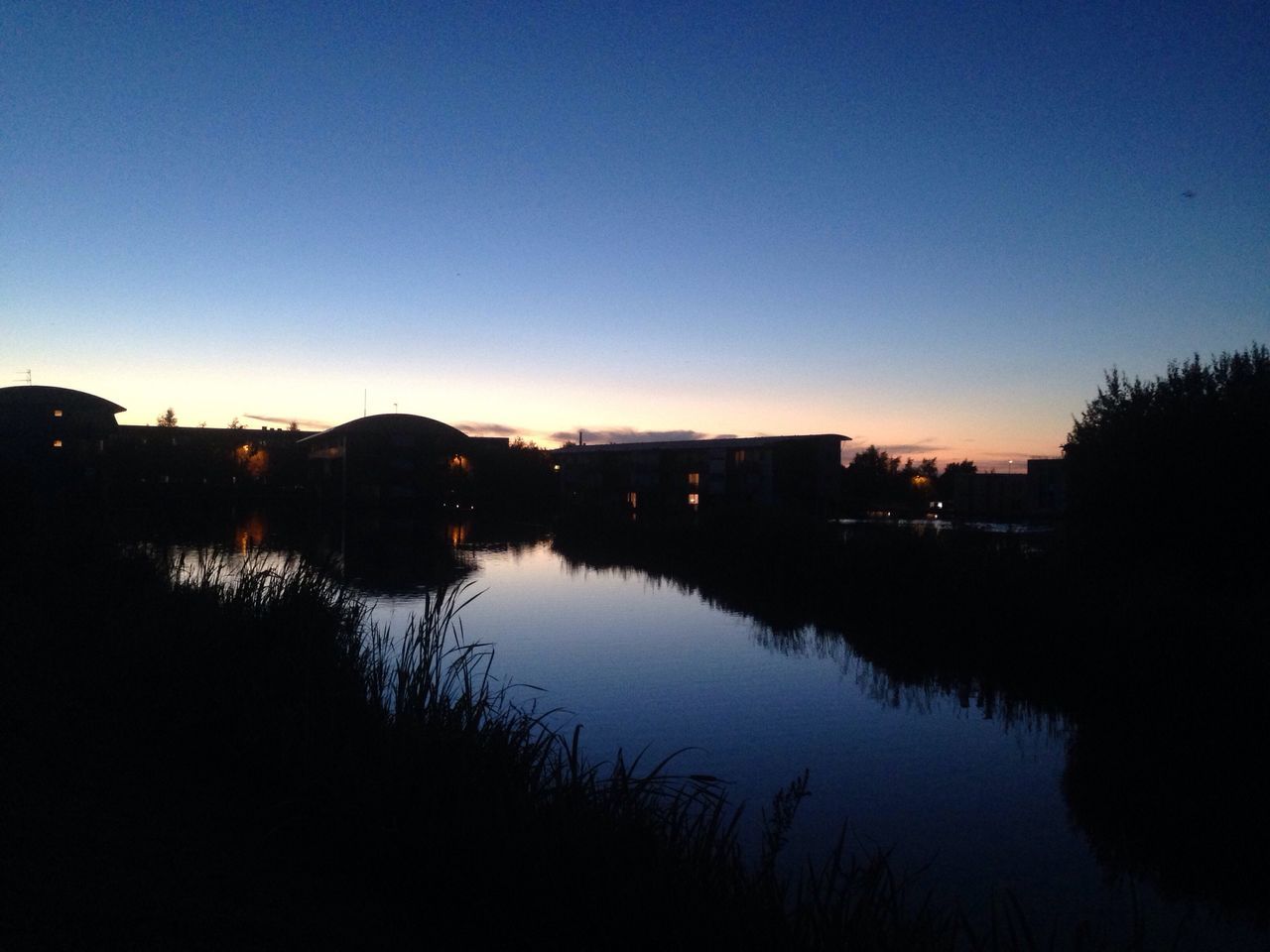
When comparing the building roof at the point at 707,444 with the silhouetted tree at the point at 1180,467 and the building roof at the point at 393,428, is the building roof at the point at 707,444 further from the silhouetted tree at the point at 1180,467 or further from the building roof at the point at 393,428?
the silhouetted tree at the point at 1180,467

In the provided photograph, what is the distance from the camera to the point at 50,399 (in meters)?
45.6

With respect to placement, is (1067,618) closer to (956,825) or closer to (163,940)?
(956,825)

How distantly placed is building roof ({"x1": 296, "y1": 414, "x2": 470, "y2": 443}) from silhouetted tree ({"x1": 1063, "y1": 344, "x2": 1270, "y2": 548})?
1911 inches

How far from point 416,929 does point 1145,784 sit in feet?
24.6

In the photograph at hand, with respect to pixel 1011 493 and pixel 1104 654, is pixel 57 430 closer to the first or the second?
pixel 1104 654

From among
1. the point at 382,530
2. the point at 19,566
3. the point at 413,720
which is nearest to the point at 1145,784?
the point at 413,720

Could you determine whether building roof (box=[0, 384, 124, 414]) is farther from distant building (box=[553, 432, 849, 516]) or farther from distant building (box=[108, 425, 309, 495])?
distant building (box=[553, 432, 849, 516])

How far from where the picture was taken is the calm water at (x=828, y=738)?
6.85m

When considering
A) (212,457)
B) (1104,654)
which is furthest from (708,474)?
(1104,654)

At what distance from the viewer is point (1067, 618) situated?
1360 cm

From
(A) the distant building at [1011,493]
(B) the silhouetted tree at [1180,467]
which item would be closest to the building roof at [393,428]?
(A) the distant building at [1011,493]

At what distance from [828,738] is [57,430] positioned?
42.6 metres

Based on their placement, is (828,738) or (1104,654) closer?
(828,738)

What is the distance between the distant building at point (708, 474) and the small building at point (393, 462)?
26.4ft
